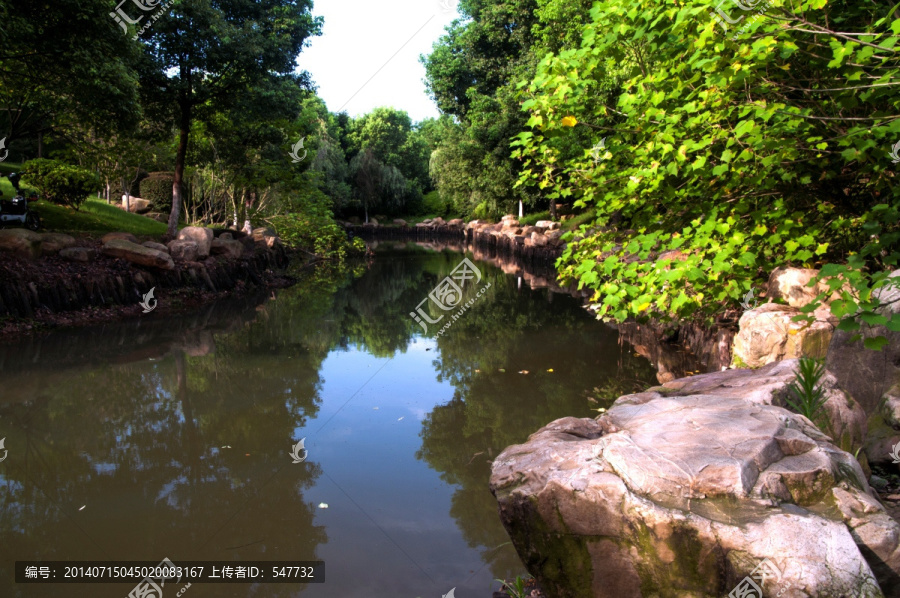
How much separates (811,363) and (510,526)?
2426 mm

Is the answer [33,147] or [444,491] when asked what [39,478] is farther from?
[33,147]

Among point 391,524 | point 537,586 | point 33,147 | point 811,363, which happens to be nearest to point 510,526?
point 537,586

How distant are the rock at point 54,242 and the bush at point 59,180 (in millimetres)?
3842

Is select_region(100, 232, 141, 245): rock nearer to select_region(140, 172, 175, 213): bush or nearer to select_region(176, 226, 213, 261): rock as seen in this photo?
select_region(176, 226, 213, 261): rock

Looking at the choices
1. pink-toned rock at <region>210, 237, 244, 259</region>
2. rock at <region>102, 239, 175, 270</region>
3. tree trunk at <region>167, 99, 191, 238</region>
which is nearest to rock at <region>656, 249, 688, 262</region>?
rock at <region>102, 239, 175, 270</region>

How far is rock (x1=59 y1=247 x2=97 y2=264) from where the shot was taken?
1256 cm

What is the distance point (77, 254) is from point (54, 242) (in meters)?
0.58

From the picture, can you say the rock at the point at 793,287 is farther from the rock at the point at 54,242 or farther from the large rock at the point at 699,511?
the rock at the point at 54,242

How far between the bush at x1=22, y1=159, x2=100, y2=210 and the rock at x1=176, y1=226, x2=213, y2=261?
285cm

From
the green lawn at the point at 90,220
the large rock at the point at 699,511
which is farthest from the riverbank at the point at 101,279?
the large rock at the point at 699,511

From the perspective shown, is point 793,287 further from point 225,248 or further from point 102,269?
point 225,248

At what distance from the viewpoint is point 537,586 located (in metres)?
3.69

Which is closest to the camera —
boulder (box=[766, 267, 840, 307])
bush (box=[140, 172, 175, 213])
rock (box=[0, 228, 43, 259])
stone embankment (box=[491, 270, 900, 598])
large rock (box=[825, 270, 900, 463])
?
stone embankment (box=[491, 270, 900, 598])

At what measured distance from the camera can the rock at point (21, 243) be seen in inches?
462
